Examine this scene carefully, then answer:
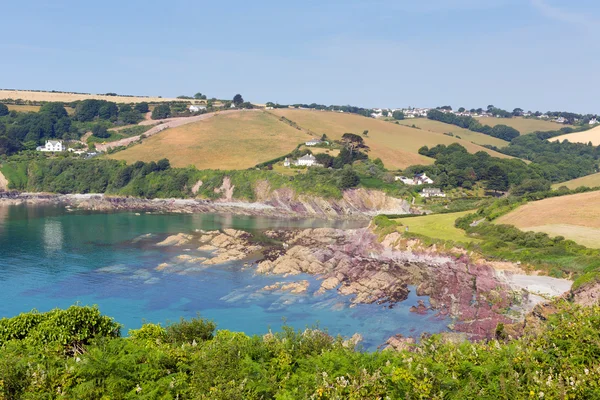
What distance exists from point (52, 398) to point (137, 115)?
188m

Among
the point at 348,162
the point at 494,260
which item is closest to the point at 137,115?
the point at 348,162

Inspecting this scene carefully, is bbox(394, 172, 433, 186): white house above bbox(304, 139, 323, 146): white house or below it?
below

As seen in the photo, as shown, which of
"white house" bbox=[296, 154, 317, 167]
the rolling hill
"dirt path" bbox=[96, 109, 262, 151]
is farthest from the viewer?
"dirt path" bbox=[96, 109, 262, 151]

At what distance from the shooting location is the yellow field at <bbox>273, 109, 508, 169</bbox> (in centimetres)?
14962

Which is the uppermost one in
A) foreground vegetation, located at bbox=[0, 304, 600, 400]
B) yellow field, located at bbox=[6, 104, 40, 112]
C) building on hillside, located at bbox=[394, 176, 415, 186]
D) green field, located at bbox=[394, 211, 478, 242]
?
yellow field, located at bbox=[6, 104, 40, 112]

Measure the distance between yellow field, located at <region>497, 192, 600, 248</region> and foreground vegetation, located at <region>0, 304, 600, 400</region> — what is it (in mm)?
41038

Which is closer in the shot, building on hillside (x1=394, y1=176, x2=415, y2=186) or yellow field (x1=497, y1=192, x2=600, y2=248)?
yellow field (x1=497, y1=192, x2=600, y2=248)

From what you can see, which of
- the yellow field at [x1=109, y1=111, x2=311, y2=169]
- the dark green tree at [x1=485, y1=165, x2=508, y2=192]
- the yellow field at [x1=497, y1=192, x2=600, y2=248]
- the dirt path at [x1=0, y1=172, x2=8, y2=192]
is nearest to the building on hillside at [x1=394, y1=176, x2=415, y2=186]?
the dark green tree at [x1=485, y1=165, x2=508, y2=192]

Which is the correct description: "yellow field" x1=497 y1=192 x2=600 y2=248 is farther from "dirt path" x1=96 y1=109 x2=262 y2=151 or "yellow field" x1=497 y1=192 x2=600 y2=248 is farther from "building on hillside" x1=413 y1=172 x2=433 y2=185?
"dirt path" x1=96 y1=109 x2=262 y2=151

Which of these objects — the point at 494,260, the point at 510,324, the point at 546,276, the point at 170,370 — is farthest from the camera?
the point at 494,260

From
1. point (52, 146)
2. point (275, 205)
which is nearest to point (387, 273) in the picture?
point (275, 205)

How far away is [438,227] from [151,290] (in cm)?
4207

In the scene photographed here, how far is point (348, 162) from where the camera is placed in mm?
136750

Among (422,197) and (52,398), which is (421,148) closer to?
(422,197)
